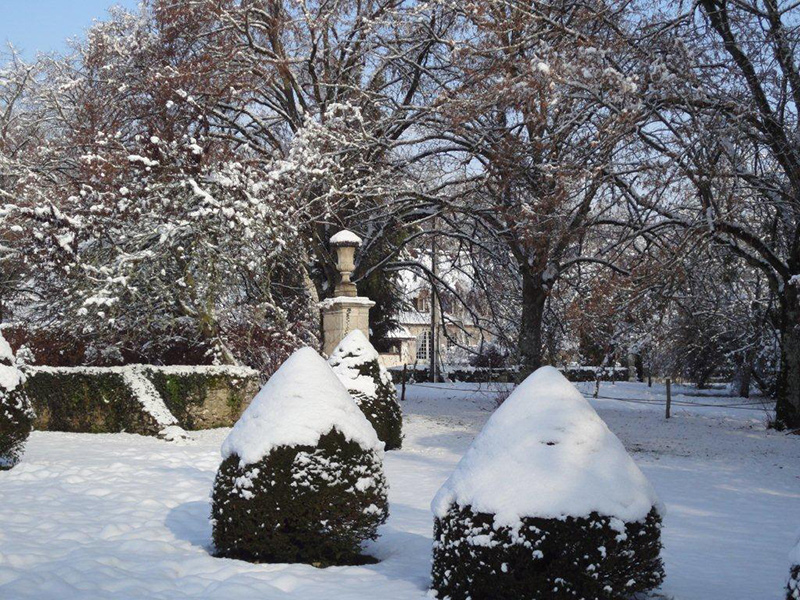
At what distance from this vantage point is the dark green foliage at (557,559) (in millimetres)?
4105

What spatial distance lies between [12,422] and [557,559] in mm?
7045

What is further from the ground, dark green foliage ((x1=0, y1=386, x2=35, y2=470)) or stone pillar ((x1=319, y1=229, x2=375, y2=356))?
stone pillar ((x1=319, y1=229, x2=375, y2=356))

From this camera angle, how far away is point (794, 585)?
3199mm

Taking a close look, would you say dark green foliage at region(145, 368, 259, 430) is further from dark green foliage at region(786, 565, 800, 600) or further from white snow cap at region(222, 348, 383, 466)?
dark green foliage at region(786, 565, 800, 600)

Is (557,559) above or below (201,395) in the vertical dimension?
below

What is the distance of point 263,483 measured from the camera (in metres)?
5.46

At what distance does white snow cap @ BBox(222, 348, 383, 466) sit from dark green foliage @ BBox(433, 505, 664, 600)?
1649mm

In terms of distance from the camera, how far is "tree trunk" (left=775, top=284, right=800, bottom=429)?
14453 millimetres

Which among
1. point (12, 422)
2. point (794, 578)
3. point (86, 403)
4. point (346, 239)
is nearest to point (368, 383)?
point (346, 239)

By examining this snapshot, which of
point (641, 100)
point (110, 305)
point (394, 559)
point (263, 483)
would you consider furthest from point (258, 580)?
point (110, 305)

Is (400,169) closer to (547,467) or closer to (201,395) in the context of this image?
(201,395)

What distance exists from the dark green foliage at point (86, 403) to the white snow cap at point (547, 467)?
31.8 feet

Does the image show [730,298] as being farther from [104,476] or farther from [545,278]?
[104,476]

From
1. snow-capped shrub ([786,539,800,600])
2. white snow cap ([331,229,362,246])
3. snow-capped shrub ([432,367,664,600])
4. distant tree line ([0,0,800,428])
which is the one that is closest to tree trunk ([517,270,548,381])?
distant tree line ([0,0,800,428])
